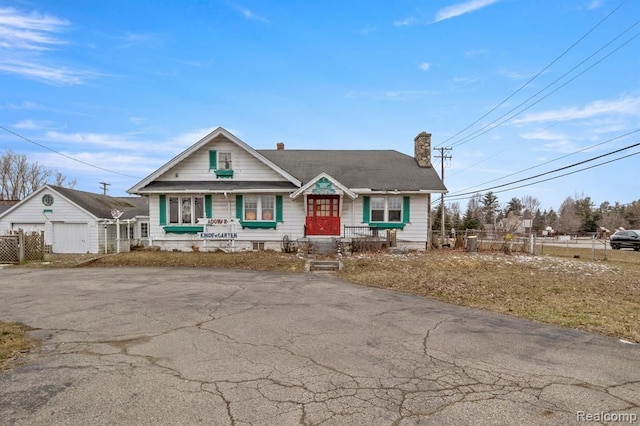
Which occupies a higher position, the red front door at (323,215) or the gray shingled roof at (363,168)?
the gray shingled roof at (363,168)

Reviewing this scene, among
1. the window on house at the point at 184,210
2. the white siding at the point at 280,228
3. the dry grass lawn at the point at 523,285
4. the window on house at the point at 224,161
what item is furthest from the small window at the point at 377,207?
the window on house at the point at 184,210

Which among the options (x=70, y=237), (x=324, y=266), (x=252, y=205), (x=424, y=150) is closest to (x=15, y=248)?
(x=252, y=205)

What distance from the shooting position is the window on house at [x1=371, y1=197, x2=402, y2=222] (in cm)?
2003

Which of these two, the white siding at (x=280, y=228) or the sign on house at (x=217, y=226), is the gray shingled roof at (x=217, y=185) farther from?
the sign on house at (x=217, y=226)

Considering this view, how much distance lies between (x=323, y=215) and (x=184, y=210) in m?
7.56

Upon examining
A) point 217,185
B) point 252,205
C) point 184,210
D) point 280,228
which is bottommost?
point 280,228

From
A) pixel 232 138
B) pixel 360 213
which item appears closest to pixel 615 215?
pixel 360 213

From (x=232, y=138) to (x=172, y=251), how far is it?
6713 mm

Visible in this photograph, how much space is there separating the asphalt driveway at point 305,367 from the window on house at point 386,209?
39.3ft

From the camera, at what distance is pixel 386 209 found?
2000 cm

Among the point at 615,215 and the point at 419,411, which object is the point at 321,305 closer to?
the point at 419,411

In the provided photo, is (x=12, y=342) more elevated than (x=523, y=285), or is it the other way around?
(x=12, y=342)

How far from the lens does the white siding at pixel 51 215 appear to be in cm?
2712

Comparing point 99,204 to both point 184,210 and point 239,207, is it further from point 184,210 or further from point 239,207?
point 239,207
